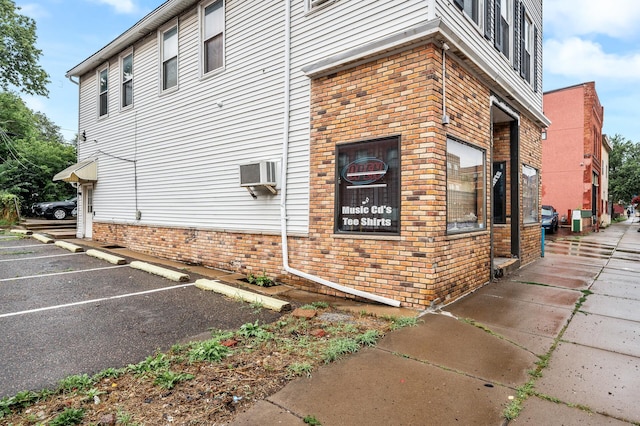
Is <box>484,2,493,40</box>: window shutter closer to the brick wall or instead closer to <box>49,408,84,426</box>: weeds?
the brick wall

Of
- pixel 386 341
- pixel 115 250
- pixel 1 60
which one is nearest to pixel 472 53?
pixel 386 341

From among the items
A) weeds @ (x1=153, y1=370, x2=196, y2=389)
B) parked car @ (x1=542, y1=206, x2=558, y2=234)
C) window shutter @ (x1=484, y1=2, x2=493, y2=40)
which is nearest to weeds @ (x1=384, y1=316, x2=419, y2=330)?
weeds @ (x1=153, y1=370, x2=196, y2=389)

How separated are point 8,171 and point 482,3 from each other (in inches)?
1067

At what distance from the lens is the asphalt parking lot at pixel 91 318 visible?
129 inches

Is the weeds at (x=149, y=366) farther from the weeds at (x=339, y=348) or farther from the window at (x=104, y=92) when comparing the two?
the window at (x=104, y=92)

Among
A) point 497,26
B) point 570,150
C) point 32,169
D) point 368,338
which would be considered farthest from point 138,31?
point 570,150

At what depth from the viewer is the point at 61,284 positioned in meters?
6.45

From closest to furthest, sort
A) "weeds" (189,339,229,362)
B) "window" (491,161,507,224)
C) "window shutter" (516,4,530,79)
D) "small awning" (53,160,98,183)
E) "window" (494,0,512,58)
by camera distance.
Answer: "weeds" (189,339,229,362) < "window" (494,0,512,58) < "window" (491,161,507,224) < "window shutter" (516,4,530,79) < "small awning" (53,160,98,183)

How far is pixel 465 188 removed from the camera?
5762mm

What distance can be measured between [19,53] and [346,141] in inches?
1006

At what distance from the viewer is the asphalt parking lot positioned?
329 cm

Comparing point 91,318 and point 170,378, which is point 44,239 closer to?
point 91,318

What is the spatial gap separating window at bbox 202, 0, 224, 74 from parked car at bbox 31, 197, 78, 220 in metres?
17.0

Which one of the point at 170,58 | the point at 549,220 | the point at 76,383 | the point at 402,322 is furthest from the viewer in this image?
the point at 549,220
